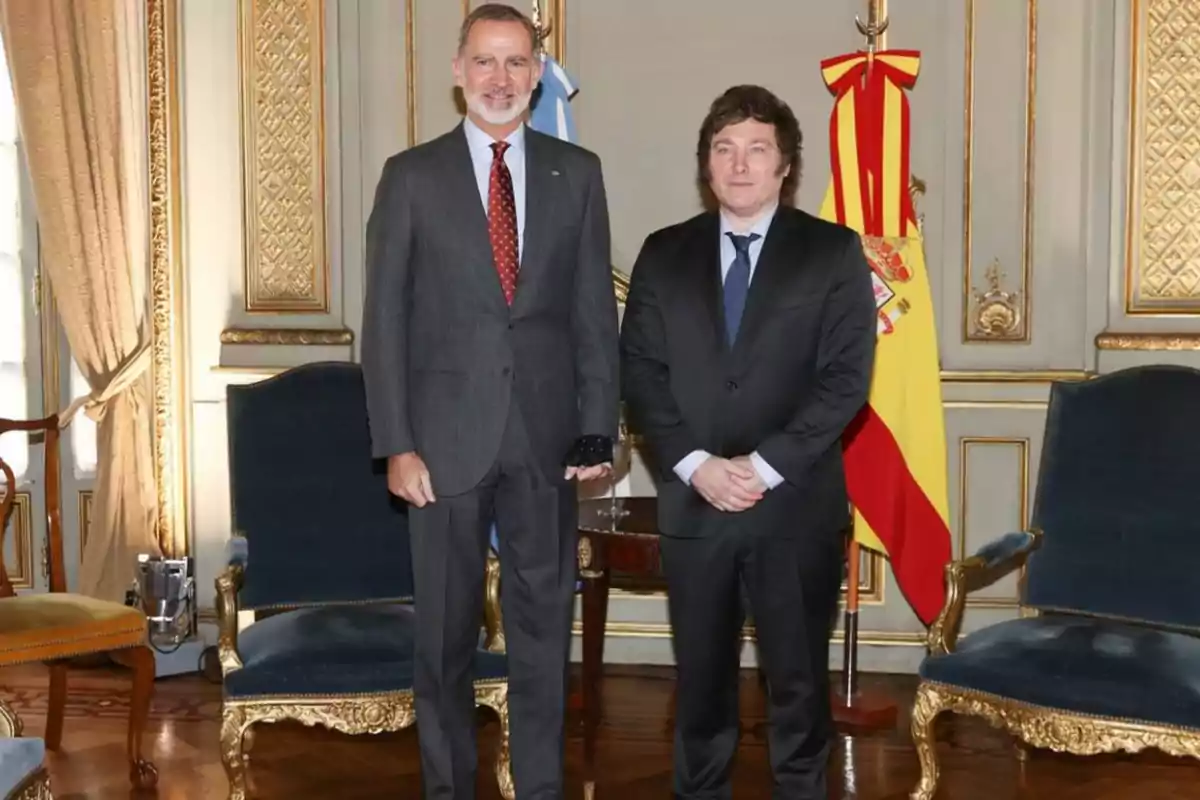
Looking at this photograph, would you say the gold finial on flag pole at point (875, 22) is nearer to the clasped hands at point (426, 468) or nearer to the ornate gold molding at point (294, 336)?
the ornate gold molding at point (294, 336)

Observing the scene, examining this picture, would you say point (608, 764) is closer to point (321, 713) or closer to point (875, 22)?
point (321, 713)

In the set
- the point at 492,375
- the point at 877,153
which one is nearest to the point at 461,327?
the point at 492,375

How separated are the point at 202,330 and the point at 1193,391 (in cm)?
306

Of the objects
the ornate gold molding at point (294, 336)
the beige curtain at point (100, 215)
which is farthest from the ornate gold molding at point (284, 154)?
the beige curtain at point (100, 215)

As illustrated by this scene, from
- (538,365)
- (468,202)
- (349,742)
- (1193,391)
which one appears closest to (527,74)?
(468,202)

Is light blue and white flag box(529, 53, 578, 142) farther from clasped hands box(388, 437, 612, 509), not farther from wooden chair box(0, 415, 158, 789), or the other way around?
clasped hands box(388, 437, 612, 509)

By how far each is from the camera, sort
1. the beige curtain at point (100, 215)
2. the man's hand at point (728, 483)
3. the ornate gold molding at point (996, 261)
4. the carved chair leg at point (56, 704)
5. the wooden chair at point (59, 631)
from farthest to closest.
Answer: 1. the beige curtain at point (100, 215)
2. the ornate gold molding at point (996, 261)
3. the carved chair leg at point (56, 704)
4. the wooden chair at point (59, 631)
5. the man's hand at point (728, 483)

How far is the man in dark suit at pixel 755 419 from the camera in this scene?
2912 millimetres

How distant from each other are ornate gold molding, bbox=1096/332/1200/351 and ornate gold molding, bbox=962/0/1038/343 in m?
0.24

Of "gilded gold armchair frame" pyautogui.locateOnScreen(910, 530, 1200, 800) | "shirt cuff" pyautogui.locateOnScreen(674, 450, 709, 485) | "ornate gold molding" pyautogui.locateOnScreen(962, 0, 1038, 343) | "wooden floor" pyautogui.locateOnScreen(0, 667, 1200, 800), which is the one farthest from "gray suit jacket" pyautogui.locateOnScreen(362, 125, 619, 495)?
"ornate gold molding" pyautogui.locateOnScreen(962, 0, 1038, 343)

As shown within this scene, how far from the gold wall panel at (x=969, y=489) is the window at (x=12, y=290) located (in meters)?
3.24

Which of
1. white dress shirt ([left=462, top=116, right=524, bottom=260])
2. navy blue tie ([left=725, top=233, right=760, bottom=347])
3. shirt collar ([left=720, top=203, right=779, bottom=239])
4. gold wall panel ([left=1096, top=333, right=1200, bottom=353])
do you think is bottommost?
gold wall panel ([left=1096, top=333, right=1200, bottom=353])

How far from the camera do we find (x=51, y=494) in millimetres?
4113

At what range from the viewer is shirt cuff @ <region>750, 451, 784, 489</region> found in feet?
9.45
